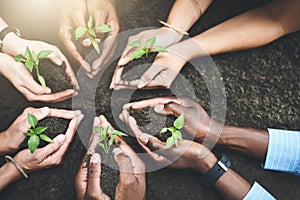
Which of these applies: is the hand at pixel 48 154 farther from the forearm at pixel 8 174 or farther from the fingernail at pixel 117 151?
the fingernail at pixel 117 151

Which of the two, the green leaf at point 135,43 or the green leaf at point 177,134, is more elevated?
the green leaf at point 135,43

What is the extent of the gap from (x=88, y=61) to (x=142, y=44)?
185 mm

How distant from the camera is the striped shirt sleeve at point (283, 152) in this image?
5.23ft

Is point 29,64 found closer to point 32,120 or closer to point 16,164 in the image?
point 32,120

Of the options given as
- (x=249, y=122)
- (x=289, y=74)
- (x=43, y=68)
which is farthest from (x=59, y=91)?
(x=289, y=74)

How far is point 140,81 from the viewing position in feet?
5.16

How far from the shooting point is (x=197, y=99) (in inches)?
63.4

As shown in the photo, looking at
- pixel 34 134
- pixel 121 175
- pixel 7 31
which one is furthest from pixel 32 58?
pixel 121 175

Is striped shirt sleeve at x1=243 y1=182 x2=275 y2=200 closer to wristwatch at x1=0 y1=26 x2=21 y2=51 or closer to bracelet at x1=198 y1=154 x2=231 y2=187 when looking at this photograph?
bracelet at x1=198 y1=154 x2=231 y2=187

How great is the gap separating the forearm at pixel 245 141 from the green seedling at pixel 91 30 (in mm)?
506

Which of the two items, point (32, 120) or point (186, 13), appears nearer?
point (32, 120)

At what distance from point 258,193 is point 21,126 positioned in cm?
81

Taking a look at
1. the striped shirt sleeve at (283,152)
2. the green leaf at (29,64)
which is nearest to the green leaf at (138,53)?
the green leaf at (29,64)

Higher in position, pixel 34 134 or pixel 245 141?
pixel 34 134
